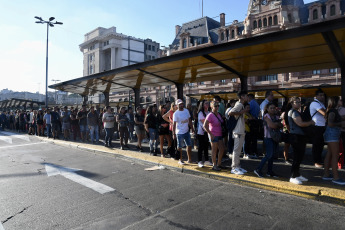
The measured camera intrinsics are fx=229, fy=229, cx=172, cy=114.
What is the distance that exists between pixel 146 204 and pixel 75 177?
2.79 meters

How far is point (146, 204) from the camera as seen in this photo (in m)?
4.09

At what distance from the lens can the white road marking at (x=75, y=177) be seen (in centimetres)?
499

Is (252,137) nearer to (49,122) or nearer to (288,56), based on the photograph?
(288,56)

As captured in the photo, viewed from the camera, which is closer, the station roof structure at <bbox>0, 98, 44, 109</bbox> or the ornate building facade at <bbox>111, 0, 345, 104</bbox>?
the station roof structure at <bbox>0, 98, 44, 109</bbox>

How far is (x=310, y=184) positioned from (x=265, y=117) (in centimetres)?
161

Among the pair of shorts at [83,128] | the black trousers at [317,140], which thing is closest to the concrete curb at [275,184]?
the black trousers at [317,140]

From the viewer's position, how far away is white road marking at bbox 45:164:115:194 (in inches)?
196

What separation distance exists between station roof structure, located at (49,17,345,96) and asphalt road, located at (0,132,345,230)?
3794 mm

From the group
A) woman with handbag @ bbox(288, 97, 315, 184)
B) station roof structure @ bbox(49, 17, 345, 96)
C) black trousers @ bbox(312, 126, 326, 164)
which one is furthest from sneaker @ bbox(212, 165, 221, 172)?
station roof structure @ bbox(49, 17, 345, 96)

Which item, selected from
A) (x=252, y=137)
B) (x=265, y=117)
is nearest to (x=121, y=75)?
(x=252, y=137)

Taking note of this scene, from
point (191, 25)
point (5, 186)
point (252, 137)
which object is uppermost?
point (191, 25)

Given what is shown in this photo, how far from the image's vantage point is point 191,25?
49.3 m

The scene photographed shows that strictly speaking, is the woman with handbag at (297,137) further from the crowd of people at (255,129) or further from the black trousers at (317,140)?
the black trousers at (317,140)

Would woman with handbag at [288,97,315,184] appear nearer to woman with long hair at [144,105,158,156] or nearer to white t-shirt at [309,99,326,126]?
white t-shirt at [309,99,326,126]
